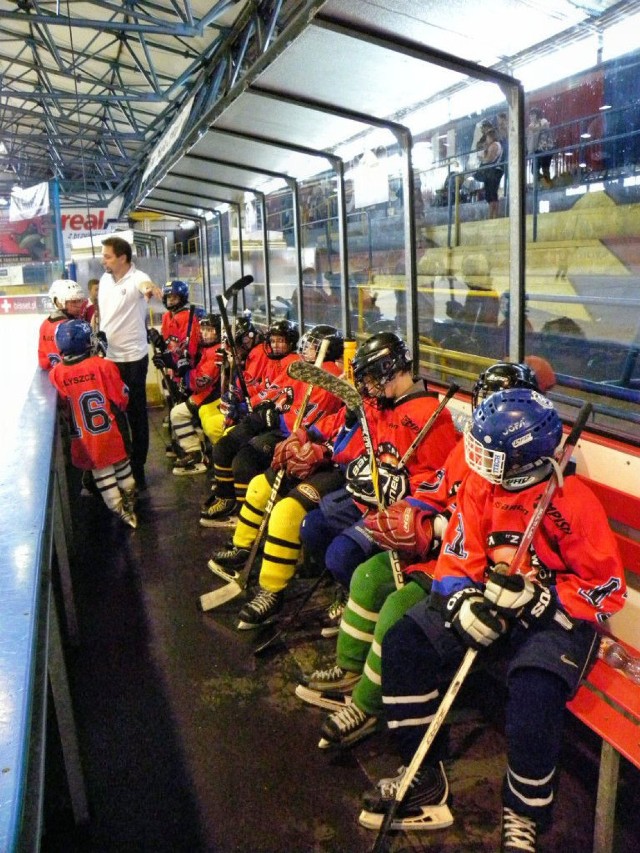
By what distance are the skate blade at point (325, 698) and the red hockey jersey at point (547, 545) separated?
2.07ft

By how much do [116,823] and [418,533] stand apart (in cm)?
110

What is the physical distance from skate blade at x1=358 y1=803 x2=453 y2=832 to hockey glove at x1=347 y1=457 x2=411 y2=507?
2.77 ft

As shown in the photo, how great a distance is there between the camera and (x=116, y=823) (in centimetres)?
174

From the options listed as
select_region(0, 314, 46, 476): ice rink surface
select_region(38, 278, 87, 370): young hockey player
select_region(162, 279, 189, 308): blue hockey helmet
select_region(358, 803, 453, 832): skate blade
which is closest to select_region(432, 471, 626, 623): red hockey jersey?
select_region(358, 803, 453, 832): skate blade

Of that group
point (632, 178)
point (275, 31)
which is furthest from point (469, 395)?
point (275, 31)

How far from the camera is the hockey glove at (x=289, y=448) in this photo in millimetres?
2736

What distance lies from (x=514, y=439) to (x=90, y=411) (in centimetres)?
249

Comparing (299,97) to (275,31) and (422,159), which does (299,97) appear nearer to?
(422,159)

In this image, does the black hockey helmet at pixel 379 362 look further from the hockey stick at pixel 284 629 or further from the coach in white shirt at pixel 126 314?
the coach in white shirt at pixel 126 314

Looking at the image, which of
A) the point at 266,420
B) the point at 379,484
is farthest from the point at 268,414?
the point at 379,484

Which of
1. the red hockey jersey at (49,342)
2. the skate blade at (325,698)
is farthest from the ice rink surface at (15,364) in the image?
the skate blade at (325,698)

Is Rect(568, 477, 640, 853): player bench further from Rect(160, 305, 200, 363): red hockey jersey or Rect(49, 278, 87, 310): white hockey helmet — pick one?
Rect(160, 305, 200, 363): red hockey jersey

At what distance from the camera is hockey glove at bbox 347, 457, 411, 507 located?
2133 millimetres

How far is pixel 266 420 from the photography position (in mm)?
3469
